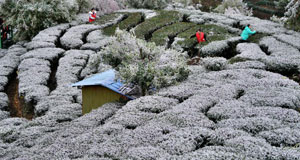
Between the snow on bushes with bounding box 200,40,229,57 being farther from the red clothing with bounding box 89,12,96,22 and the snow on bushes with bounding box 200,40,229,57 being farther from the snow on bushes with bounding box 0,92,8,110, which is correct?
the red clothing with bounding box 89,12,96,22

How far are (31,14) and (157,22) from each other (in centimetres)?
1057

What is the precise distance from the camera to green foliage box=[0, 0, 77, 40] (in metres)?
26.1

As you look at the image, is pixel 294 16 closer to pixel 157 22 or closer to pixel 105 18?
pixel 157 22

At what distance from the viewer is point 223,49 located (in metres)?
19.6

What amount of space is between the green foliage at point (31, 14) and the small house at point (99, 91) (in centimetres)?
1462

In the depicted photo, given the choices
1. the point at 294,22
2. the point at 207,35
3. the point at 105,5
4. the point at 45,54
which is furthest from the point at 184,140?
the point at 105,5

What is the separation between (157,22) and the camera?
88.4 ft

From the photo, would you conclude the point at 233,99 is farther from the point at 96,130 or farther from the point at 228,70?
the point at 96,130

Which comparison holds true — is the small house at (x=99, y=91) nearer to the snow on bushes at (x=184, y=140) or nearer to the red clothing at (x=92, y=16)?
the snow on bushes at (x=184, y=140)

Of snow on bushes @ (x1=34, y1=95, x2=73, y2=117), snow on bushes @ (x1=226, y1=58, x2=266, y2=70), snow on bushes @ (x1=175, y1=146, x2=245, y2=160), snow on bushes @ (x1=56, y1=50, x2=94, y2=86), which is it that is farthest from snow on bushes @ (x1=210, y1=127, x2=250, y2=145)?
snow on bushes @ (x1=56, y1=50, x2=94, y2=86)

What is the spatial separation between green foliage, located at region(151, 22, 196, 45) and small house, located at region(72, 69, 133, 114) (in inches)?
331

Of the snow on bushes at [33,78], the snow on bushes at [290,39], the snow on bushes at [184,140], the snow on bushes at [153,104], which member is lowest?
the snow on bushes at [33,78]

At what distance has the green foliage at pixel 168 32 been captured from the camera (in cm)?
2208

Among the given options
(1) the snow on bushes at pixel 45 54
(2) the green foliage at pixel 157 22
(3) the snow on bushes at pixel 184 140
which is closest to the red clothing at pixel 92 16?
(2) the green foliage at pixel 157 22
